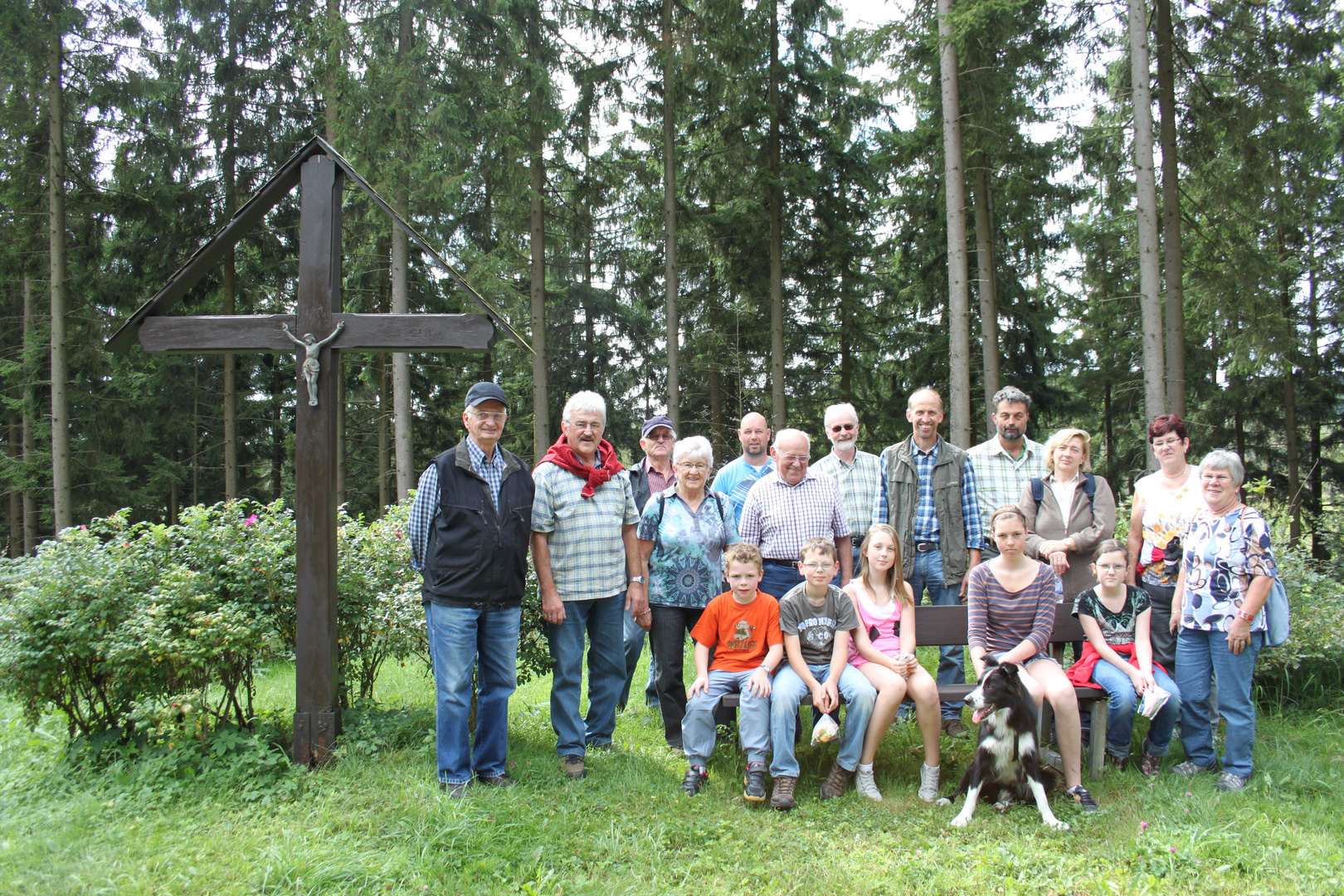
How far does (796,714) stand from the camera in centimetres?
408

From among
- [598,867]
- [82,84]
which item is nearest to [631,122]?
[82,84]

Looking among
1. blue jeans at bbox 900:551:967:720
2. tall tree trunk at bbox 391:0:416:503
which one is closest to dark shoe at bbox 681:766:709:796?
blue jeans at bbox 900:551:967:720

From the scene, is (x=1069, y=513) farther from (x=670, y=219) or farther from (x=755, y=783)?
(x=670, y=219)

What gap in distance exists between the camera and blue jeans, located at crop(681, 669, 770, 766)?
4031mm

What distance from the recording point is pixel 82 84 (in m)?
12.7

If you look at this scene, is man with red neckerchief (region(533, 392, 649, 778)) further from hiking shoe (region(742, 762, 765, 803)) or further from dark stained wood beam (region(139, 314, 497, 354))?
hiking shoe (region(742, 762, 765, 803))

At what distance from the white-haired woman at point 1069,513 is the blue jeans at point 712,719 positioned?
2.00m

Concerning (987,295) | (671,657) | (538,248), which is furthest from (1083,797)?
(538,248)

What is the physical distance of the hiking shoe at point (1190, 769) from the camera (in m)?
4.23

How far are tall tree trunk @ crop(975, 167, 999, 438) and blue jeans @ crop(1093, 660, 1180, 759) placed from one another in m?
6.94

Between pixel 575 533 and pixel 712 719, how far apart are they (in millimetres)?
1248

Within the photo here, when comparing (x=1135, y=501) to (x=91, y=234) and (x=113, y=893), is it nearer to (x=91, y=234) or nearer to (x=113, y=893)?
(x=113, y=893)

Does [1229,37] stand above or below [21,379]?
above

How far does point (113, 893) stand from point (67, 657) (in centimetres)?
170
